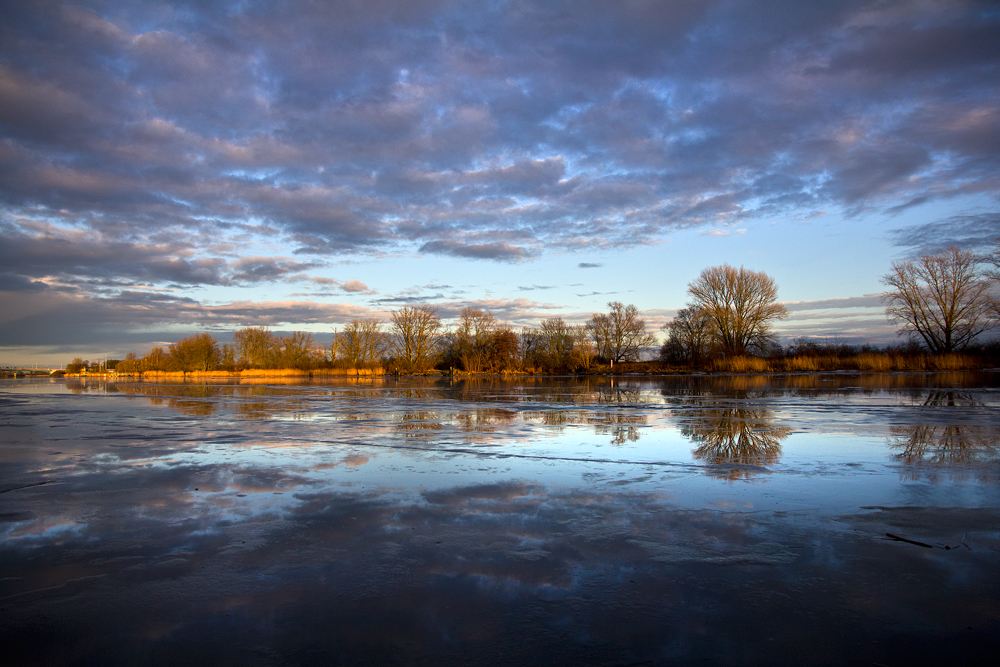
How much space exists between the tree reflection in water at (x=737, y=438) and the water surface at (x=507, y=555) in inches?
3.3

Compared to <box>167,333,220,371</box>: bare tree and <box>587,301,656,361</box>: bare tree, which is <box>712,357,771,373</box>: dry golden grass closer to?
<box>587,301,656,361</box>: bare tree

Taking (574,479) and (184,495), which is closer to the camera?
(184,495)

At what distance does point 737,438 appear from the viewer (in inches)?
283

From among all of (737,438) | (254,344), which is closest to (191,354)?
(254,344)

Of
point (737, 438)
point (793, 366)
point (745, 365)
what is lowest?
point (737, 438)

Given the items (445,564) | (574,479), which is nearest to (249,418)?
(574,479)

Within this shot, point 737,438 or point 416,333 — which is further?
point 416,333

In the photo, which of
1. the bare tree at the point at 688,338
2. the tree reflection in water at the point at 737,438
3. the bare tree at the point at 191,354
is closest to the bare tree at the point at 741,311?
the bare tree at the point at 688,338

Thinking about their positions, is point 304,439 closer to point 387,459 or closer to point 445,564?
point 387,459

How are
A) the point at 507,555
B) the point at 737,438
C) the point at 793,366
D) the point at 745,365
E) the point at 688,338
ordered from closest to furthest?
the point at 507,555 → the point at 737,438 → the point at 793,366 → the point at 745,365 → the point at 688,338

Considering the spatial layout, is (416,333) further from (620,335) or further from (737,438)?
(737,438)

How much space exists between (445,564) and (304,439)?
5477 mm

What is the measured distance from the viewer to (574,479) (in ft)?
16.2

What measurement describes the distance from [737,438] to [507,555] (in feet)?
17.0
